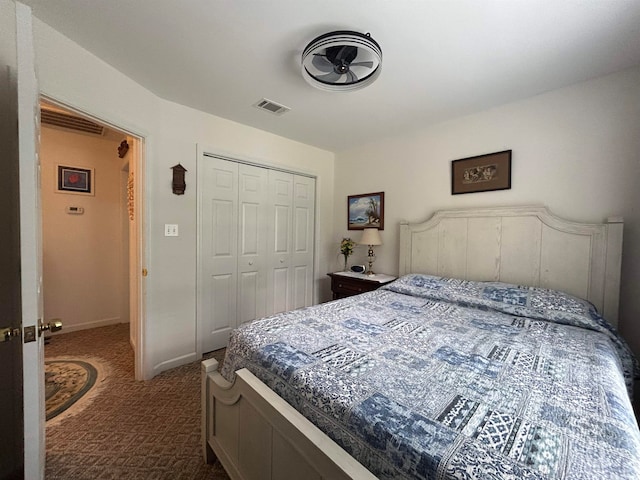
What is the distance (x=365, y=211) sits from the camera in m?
3.46

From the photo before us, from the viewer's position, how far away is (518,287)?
6.70 ft

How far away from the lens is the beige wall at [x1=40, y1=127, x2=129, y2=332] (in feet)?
10.2

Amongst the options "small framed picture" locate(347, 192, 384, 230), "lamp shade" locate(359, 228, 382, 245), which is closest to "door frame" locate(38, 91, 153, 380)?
"lamp shade" locate(359, 228, 382, 245)

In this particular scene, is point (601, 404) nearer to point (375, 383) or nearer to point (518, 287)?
point (375, 383)

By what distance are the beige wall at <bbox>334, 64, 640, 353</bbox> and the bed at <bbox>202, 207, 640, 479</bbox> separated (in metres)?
0.16

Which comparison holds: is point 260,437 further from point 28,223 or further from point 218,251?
point 218,251

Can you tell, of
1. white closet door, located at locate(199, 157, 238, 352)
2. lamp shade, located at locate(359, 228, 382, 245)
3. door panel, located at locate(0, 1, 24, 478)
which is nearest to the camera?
door panel, located at locate(0, 1, 24, 478)

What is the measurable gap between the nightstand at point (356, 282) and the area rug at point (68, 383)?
7.78 ft

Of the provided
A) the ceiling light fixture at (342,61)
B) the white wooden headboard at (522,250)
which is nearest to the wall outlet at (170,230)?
the ceiling light fixture at (342,61)

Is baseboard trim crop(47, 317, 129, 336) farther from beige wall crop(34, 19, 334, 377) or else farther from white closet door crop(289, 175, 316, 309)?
white closet door crop(289, 175, 316, 309)

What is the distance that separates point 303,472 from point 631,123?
289 cm

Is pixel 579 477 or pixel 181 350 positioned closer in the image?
pixel 579 477

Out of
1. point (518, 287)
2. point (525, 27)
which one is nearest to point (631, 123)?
point (525, 27)

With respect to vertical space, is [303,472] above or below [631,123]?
below
